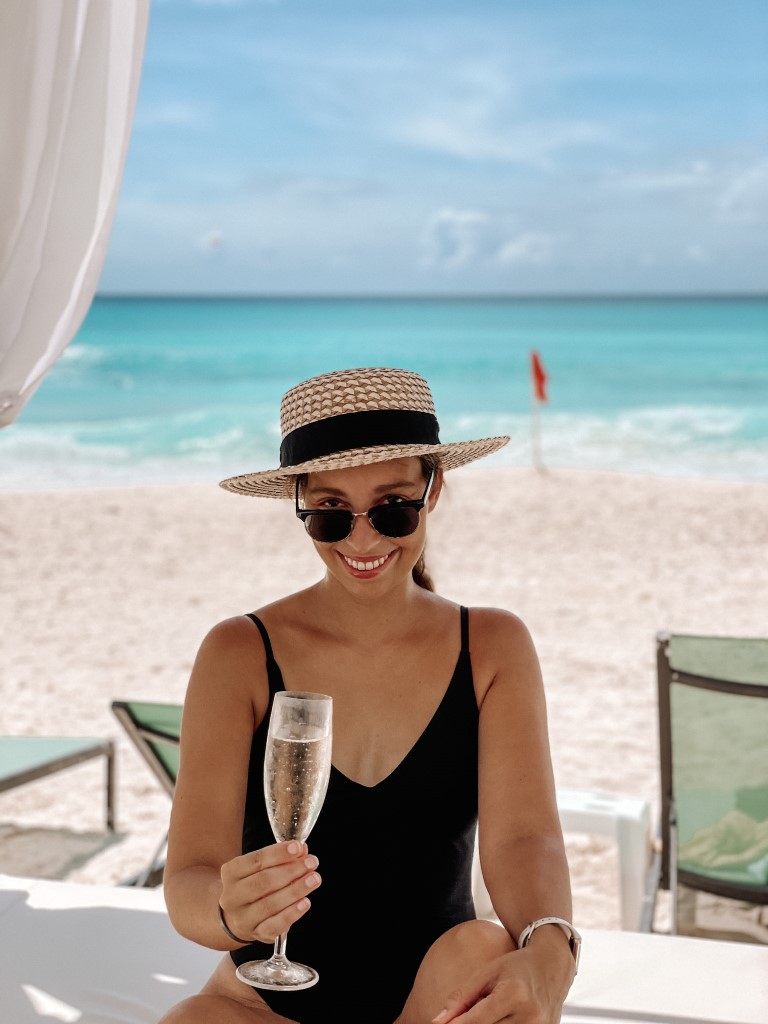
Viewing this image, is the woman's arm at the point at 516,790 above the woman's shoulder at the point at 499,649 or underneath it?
underneath

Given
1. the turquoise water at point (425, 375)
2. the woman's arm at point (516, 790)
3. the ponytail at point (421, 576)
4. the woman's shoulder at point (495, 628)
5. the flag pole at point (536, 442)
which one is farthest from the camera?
the turquoise water at point (425, 375)

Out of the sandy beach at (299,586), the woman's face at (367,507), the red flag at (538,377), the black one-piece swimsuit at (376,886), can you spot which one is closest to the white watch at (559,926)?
the black one-piece swimsuit at (376,886)

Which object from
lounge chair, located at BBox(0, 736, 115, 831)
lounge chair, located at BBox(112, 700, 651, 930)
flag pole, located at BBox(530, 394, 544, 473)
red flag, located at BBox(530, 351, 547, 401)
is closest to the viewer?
lounge chair, located at BBox(112, 700, 651, 930)

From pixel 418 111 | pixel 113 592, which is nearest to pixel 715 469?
pixel 113 592

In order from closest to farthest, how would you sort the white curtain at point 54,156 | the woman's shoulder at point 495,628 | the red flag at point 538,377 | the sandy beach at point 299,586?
the woman's shoulder at point 495,628
the white curtain at point 54,156
the sandy beach at point 299,586
the red flag at point 538,377

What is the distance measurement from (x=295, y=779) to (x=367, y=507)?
1.83ft

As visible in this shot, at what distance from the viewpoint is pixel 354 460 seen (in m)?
1.80

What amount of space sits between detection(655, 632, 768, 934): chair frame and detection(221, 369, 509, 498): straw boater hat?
1772mm

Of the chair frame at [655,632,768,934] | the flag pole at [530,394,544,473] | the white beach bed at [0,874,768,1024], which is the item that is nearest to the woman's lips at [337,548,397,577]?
the white beach bed at [0,874,768,1024]

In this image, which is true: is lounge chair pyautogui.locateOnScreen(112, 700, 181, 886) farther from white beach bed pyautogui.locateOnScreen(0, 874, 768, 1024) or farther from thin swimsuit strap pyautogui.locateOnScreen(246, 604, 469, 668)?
thin swimsuit strap pyautogui.locateOnScreen(246, 604, 469, 668)

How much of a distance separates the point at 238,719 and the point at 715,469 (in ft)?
62.9

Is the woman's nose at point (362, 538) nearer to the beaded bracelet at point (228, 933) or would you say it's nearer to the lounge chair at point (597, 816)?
the beaded bracelet at point (228, 933)

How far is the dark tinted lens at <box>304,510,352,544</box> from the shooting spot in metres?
1.83

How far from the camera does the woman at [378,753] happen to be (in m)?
1.72
